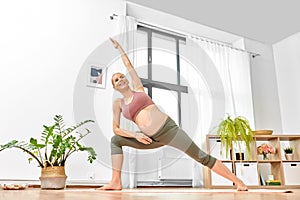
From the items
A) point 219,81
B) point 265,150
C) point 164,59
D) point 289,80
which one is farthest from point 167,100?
point 289,80

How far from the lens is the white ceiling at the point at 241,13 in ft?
13.1

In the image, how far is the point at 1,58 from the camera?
10.3ft

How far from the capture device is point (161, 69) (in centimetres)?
427

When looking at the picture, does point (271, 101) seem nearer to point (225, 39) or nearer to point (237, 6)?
point (225, 39)

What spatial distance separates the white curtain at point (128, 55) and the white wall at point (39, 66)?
18 cm

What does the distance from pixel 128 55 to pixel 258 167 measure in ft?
6.84

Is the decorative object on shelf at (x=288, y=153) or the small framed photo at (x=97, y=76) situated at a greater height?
the small framed photo at (x=97, y=76)

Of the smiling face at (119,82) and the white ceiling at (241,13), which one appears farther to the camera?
the white ceiling at (241,13)

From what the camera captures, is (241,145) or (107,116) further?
(241,145)

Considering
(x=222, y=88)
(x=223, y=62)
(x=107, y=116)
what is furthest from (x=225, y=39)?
(x=107, y=116)

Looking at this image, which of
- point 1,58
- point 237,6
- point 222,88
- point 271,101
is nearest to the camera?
point 1,58

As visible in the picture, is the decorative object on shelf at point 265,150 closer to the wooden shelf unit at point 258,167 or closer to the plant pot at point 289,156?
the wooden shelf unit at point 258,167

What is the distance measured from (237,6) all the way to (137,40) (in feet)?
4.30

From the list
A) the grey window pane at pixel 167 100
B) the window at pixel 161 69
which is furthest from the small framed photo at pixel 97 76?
the grey window pane at pixel 167 100
